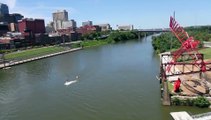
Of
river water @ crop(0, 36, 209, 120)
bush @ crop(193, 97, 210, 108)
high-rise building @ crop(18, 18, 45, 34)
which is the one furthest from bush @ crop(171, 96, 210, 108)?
high-rise building @ crop(18, 18, 45, 34)

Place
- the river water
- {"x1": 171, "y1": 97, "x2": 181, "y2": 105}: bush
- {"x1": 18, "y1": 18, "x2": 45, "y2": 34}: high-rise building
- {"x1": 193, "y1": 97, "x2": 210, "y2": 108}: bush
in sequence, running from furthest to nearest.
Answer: {"x1": 18, "y1": 18, "x2": 45, "y2": 34}: high-rise building < {"x1": 171, "y1": 97, "x2": 181, "y2": 105}: bush < the river water < {"x1": 193, "y1": 97, "x2": 210, "y2": 108}: bush

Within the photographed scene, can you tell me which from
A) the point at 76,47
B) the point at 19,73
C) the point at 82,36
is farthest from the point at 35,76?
the point at 82,36

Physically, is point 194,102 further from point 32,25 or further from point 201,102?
point 32,25

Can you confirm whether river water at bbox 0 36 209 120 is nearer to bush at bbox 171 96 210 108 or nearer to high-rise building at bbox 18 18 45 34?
bush at bbox 171 96 210 108

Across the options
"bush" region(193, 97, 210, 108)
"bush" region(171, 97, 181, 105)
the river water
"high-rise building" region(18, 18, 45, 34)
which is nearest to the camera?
"bush" region(193, 97, 210, 108)

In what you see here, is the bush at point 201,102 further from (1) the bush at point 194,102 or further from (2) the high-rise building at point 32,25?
(2) the high-rise building at point 32,25

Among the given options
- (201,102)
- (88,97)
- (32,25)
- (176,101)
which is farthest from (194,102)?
(32,25)

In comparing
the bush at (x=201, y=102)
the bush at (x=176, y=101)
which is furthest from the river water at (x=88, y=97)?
the bush at (x=176, y=101)

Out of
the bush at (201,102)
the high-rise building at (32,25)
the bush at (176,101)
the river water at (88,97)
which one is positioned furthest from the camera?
the high-rise building at (32,25)


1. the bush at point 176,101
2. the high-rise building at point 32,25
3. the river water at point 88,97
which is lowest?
the river water at point 88,97

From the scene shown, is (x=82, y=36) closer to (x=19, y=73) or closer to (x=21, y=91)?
(x=19, y=73)

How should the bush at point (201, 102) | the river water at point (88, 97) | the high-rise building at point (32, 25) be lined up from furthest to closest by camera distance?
the high-rise building at point (32, 25) → the river water at point (88, 97) → the bush at point (201, 102)
